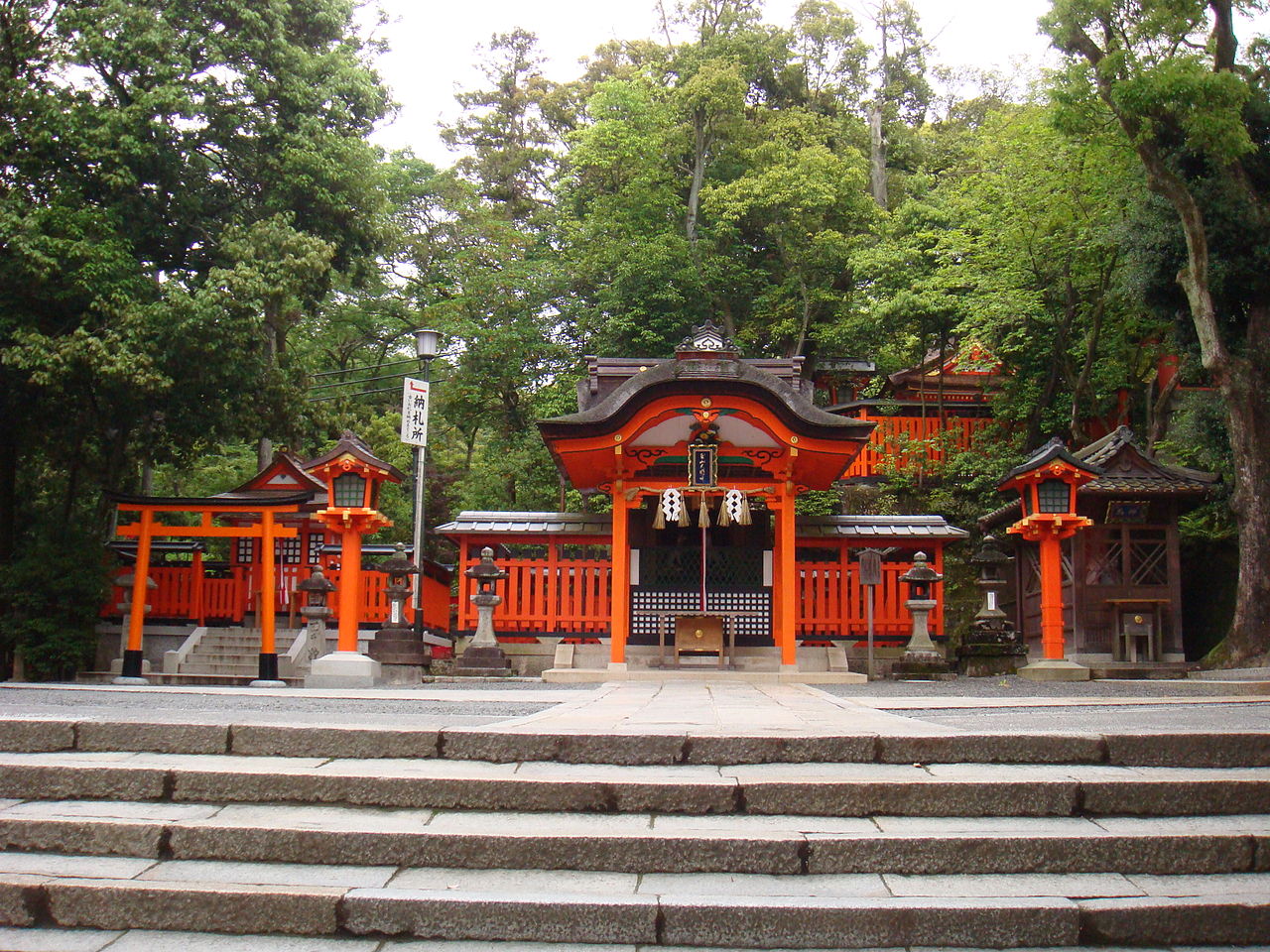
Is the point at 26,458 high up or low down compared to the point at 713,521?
up

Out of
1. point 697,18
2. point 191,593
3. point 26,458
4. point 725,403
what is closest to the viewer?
point 725,403

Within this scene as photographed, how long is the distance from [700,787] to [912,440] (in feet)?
63.5

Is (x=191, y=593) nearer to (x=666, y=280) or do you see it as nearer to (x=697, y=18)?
(x=666, y=280)

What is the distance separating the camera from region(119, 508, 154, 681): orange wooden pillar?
16.4 meters

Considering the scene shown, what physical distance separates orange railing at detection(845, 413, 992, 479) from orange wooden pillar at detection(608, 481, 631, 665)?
9.14m

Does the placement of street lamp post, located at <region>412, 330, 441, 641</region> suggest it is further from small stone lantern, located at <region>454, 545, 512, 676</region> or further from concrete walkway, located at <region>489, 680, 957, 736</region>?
concrete walkway, located at <region>489, 680, 957, 736</region>

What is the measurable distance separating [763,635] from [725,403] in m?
3.85

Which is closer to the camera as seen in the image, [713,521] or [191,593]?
[713,521]

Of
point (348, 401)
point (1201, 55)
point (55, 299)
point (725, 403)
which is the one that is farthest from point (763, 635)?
point (348, 401)

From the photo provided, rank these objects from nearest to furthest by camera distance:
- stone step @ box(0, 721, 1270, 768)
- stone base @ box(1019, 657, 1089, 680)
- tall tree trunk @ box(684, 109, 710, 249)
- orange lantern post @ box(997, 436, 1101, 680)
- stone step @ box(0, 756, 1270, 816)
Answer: stone step @ box(0, 756, 1270, 816)
stone step @ box(0, 721, 1270, 768)
stone base @ box(1019, 657, 1089, 680)
orange lantern post @ box(997, 436, 1101, 680)
tall tree trunk @ box(684, 109, 710, 249)

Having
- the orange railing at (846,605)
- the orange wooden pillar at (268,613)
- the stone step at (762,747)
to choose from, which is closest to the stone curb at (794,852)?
the stone step at (762,747)

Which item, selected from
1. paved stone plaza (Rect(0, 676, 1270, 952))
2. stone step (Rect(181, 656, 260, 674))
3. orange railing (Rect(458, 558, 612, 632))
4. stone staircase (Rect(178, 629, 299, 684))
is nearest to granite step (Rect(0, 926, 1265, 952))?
paved stone plaza (Rect(0, 676, 1270, 952))

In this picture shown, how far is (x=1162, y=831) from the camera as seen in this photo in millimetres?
4500

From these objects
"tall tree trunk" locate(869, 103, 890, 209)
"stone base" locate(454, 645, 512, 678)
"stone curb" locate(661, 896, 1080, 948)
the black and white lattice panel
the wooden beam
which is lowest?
"stone curb" locate(661, 896, 1080, 948)
